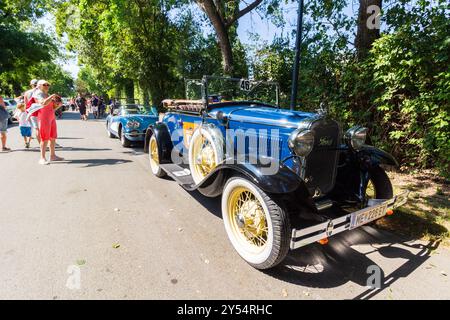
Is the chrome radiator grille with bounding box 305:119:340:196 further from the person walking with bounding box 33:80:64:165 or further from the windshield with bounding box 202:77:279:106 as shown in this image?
the person walking with bounding box 33:80:64:165

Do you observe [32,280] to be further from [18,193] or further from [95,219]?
[18,193]

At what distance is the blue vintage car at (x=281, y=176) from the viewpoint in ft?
7.68

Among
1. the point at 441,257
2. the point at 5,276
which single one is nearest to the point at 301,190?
the point at 441,257

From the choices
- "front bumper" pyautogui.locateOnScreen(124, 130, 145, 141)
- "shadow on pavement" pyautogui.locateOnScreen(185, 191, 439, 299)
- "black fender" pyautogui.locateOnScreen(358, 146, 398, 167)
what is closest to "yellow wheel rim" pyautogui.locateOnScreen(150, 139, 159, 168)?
"front bumper" pyautogui.locateOnScreen(124, 130, 145, 141)

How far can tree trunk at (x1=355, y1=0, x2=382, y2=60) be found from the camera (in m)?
5.48

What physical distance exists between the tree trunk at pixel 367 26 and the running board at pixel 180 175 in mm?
4183

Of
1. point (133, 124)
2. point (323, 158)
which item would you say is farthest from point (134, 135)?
point (323, 158)

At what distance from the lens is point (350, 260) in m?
2.68

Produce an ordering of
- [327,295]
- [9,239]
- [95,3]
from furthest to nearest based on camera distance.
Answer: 1. [95,3]
2. [9,239]
3. [327,295]

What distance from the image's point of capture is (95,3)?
35.6ft

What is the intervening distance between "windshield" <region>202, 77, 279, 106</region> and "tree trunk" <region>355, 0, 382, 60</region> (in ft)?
7.59

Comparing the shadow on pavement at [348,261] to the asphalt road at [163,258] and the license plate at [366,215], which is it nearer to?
the asphalt road at [163,258]

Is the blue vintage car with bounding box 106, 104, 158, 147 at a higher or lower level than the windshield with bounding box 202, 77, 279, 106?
lower
